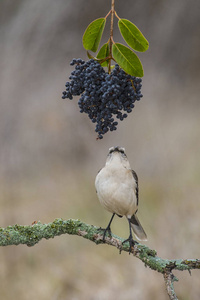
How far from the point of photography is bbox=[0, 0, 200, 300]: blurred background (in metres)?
2.44

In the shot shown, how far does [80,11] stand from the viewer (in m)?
2.58

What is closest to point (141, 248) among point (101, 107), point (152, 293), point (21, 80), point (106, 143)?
point (101, 107)

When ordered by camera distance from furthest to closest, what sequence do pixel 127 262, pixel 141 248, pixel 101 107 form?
pixel 127 262
pixel 141 248
pixel 101 107

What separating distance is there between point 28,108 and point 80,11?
0.65 metres

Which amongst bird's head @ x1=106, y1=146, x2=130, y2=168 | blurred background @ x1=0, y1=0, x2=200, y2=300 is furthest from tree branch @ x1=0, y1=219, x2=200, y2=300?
blurred background @ x1=0, y1=0, x2=200, y2=300

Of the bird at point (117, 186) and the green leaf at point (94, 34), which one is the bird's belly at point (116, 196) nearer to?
the bird at point (117, 186)

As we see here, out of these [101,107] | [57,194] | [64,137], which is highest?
[64,137]

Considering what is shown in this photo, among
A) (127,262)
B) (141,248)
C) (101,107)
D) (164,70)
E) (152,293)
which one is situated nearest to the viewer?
(101,107)

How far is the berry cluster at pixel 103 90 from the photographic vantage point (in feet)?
3.08

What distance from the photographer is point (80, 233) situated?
1.14m

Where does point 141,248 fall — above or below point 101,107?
below

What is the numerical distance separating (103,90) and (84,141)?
165cm

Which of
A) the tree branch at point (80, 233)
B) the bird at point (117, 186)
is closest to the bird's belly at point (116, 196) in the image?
the bird at point (117, 186)

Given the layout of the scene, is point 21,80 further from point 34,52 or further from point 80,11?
point 80,11
